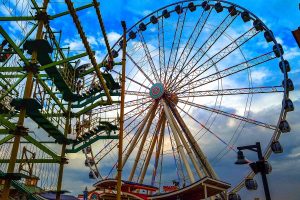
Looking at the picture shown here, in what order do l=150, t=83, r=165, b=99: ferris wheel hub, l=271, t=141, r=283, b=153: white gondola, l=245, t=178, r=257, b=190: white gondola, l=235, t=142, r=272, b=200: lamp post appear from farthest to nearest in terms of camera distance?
1. l=150, t=83, r=165, b=99: ferris wheel hub
2. l=271, t=141, r=283, b=153: white gondola
3. l=245, t=178, r=257, b=190: white gondola
4. l=235, t=142, r=272, b=200: lamp post

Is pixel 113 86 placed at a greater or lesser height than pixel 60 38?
lesser

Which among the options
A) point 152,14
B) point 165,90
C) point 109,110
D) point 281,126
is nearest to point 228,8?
point 152,14

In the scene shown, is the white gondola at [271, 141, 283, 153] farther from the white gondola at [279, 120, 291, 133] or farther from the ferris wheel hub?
the ferris wheel hub

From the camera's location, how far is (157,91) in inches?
1212

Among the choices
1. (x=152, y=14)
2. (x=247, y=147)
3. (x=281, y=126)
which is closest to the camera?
(x=247, y=147)

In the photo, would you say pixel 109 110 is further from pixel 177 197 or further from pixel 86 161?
pixel 177 197

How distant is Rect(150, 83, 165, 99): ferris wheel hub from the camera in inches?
1201

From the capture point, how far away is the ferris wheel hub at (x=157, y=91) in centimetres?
3050

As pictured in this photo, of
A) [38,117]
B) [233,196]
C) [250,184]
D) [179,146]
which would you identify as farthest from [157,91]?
[38,117]

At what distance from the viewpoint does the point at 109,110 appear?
108 ft

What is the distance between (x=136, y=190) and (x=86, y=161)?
900 cm

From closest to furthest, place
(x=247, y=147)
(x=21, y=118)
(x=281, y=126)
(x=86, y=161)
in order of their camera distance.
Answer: (x=21, y=118)
(x=247, y=147)
(x=281, y=126)
(x=86, y=161)

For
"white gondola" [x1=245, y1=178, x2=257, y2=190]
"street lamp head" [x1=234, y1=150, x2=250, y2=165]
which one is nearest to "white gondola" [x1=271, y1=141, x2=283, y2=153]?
"white gondola" [x1=245, y1=178, x2=257, y2=190]

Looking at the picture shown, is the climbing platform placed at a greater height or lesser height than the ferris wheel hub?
lesser
